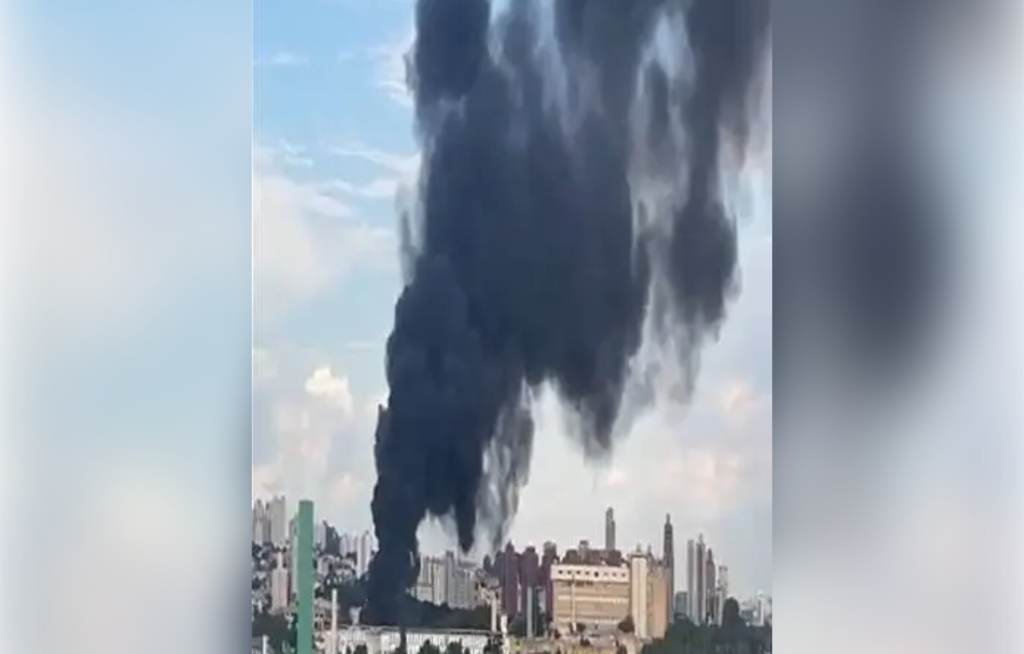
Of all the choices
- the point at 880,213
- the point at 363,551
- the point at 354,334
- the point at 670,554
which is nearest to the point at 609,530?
the point at 670,554

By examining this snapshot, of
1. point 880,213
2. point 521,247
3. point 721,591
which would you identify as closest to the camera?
point 880,213

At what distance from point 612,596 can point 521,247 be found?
0.55m

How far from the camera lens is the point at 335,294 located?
164cm

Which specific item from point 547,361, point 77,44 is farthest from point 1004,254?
point 77,44

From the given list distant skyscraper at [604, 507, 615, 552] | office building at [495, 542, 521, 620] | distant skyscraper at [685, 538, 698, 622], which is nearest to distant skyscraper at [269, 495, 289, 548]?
office building at [495, 542, 521, 620]

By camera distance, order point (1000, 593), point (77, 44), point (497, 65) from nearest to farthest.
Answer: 1. point (1000, 593)
2. point (77, 44)
3. point (497, 65)

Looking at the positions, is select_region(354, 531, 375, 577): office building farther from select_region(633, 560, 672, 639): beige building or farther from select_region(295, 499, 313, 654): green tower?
select_region(633, 560, 672, 639): beige building

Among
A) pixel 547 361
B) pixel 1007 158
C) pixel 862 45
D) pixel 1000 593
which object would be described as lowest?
pixel 1000 593

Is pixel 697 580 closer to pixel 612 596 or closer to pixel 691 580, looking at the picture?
pixel 691 580

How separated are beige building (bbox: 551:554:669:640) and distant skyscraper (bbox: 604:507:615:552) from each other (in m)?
0.03

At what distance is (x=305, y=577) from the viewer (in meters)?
1.62

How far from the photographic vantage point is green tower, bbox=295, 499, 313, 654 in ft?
5.26

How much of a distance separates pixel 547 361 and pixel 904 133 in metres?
0.61

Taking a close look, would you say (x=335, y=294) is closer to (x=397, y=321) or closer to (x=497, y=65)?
(x=397, y=321)
